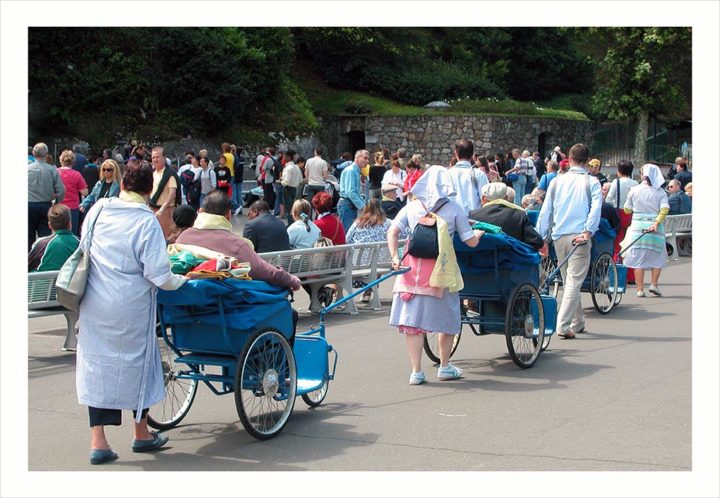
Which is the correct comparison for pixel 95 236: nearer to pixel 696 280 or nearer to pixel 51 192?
pixel 696 280

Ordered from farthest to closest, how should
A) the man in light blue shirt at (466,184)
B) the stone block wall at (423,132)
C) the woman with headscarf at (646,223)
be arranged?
the stone block wall at (423,132) → the woman with headscarf at (646,223) → the man in light blue shirt at (466,184)

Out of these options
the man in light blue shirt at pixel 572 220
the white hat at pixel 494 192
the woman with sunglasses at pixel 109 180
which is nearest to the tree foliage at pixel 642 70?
the woman with sunglasses at pixel 109 180

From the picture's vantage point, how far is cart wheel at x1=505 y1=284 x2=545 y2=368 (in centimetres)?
959

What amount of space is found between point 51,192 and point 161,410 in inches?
347

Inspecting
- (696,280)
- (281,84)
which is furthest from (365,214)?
(281,84)

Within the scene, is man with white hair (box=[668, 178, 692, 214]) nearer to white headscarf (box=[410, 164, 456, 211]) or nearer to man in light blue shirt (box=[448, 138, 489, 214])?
man in light blue shirt (box=[448, 138, 489, 214])

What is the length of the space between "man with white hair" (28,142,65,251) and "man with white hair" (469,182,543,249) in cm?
761

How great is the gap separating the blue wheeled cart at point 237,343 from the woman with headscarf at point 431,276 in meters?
1.46

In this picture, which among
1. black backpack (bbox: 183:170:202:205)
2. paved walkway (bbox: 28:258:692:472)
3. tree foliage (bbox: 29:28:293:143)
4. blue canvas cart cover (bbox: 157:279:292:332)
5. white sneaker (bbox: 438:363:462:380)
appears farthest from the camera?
tree foliage (bbox: 29:28:293:143)

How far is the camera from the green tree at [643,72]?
1927 inches

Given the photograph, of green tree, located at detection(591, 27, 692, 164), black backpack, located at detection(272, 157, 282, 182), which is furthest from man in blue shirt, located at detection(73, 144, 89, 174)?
green tree, located at detection(591, 27, 692, 164)

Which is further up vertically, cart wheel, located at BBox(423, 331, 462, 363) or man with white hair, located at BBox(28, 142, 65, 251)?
man with white hair, located at BBox(28, 142, 65, 251)

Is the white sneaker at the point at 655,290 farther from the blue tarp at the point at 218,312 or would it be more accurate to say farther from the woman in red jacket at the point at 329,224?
the blue tarp at the point at 218,312

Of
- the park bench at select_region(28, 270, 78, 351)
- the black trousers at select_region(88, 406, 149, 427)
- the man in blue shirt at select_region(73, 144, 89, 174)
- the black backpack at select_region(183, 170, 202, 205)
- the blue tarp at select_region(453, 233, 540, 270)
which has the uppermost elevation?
the man in blue shirt at select_region(73, 144, 89, 174)
